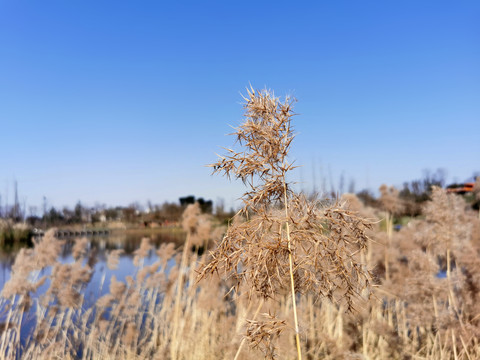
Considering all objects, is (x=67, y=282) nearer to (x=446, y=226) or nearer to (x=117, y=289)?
(x=117, y=289)

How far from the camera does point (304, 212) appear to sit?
1.72 meters

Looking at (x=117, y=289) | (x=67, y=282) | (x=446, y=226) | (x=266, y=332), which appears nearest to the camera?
(x=266, y=332)

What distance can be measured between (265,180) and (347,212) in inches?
14.2

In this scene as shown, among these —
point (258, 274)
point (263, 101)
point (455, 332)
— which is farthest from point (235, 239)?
point (455, 332)

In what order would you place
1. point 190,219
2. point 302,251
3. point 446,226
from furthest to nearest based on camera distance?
point 190,219 → point 446,226 → point 302,251

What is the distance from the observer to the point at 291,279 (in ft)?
5.34

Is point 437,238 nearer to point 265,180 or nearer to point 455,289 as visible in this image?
point 455,289

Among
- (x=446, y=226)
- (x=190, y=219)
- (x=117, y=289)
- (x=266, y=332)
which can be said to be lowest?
(x=117, y=289)

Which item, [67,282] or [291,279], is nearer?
[291,279]

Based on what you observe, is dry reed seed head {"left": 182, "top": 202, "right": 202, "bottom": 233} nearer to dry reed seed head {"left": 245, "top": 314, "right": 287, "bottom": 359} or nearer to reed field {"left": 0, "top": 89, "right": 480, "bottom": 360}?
reed field {"left": 0, "top": 89, "right": 480, "bottom": 360}

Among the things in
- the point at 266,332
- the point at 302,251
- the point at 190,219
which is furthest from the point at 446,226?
the point at 190,219

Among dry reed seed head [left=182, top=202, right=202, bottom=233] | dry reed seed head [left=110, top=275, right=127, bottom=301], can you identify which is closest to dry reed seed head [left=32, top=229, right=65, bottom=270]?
Answer: dry reed seed head [left=110, top=275, right=127, bottom=301]

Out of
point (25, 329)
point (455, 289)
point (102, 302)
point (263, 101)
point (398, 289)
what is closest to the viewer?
point (263, 101)

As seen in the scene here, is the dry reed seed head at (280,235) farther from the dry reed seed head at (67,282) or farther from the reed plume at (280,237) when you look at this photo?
A: the dry reed seed head at (67,282)
